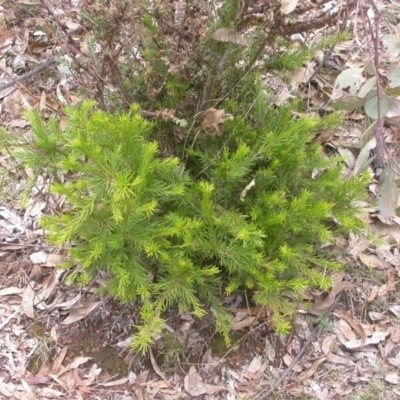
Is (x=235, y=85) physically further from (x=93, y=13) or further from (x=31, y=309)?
(x=31, y=309)

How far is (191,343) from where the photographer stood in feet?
7.59

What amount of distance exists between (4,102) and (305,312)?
6.95 feet

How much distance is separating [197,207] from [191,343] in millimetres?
711

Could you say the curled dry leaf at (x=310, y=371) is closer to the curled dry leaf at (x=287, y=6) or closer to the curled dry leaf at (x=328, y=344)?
the curled dry leaf at (x=328, y=344)

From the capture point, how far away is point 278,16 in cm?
175

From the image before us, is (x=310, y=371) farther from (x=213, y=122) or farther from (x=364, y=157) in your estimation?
(x=213, y=122)

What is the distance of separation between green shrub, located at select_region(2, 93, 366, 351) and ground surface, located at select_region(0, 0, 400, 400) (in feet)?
0.86

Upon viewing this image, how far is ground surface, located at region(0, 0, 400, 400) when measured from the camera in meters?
2.27

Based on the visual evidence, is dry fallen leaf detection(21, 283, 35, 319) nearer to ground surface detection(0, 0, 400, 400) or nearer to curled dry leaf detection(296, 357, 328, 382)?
ground surface detection(0, 0, 400, 400)

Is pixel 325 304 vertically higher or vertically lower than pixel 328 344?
higher

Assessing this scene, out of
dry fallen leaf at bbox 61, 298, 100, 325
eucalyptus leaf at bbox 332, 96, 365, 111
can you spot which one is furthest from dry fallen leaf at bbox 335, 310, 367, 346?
dry fallen leaf at bbox 61, 298, 100, 325

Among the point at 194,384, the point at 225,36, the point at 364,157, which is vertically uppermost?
the point at 225,36

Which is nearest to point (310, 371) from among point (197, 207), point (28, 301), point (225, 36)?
point (197, 207)

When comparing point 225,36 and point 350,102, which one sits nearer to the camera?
point 225,36
